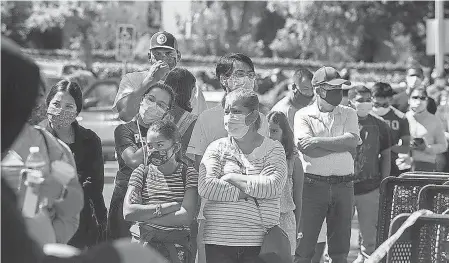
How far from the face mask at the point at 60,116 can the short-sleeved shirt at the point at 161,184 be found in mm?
528

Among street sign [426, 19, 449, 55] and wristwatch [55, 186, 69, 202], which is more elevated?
street sign [426, 19, 449, 55]

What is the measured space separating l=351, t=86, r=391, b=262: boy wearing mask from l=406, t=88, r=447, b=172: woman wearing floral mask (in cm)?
134

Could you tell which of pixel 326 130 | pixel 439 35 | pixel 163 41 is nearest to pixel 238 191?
pixel 163 41

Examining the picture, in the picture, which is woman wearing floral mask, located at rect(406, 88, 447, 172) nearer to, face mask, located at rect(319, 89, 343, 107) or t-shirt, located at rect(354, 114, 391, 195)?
t-shirt, located at rect(354, 114, 391, 195)

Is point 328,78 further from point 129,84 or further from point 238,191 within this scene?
point 238,191

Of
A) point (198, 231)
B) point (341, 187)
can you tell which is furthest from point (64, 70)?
point (198, 231)

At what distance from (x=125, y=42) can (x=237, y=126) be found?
60.0 feet

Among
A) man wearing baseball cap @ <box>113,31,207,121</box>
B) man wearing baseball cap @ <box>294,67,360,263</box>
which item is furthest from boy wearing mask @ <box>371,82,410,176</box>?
man wearing baseball cap @ <box>113,31,207,121</box>

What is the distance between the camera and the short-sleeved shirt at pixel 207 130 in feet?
22.1

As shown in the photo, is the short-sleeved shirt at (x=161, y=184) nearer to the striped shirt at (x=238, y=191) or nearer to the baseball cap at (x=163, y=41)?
the striped shirt at (x=238, y=191)

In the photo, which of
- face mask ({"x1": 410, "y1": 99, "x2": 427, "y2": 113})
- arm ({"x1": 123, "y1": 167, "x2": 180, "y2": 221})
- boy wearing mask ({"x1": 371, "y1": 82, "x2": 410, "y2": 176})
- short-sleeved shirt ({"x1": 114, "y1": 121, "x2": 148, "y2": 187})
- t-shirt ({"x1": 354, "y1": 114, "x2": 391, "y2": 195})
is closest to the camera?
arm ({"x1": 123, "y1": 167, "x2": 180, "y2": 221})

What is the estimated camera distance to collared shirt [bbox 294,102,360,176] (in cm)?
822

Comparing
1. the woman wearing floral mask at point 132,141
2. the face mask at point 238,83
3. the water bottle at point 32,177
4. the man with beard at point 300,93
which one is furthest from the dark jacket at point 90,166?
the man with beard at point 300,93

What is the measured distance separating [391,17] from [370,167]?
51.8 meters
